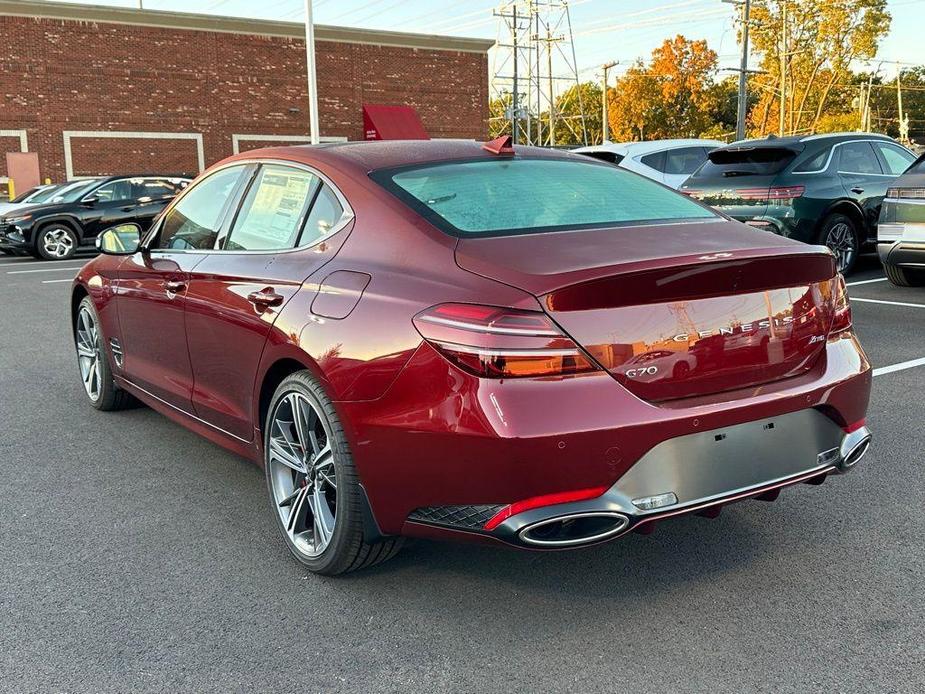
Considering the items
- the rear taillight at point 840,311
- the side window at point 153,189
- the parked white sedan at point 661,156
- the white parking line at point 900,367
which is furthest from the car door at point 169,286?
the side window at point 153,189

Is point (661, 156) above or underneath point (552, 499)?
above

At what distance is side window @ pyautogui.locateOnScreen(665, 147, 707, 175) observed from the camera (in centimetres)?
1389

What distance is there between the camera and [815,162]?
10.6 meters

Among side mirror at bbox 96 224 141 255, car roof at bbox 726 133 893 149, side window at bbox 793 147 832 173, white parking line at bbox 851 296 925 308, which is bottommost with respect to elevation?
white parking line at bbox 851 296 925 308

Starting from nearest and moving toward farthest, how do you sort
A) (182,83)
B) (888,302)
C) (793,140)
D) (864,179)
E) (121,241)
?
(121,241), (888,302), (793,140), (864,179), (182,83)

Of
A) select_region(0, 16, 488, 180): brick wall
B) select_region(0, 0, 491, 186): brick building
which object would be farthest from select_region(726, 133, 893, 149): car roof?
select_region(0, 16, 488, 180): brick wall

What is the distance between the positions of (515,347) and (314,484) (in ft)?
3.73

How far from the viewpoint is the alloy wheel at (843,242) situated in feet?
35.0

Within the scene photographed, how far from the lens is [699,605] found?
3129 millimetres

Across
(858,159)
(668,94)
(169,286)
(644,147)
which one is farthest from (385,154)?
(668,94)

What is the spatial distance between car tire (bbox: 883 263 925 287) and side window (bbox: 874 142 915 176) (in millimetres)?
1633

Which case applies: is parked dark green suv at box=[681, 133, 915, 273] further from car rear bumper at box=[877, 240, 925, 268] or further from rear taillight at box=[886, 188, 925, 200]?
rear taillight at box=[886, 188, 925, 200]

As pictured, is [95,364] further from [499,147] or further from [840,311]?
[840,311]

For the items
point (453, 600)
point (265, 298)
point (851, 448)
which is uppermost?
point (265, 298)
